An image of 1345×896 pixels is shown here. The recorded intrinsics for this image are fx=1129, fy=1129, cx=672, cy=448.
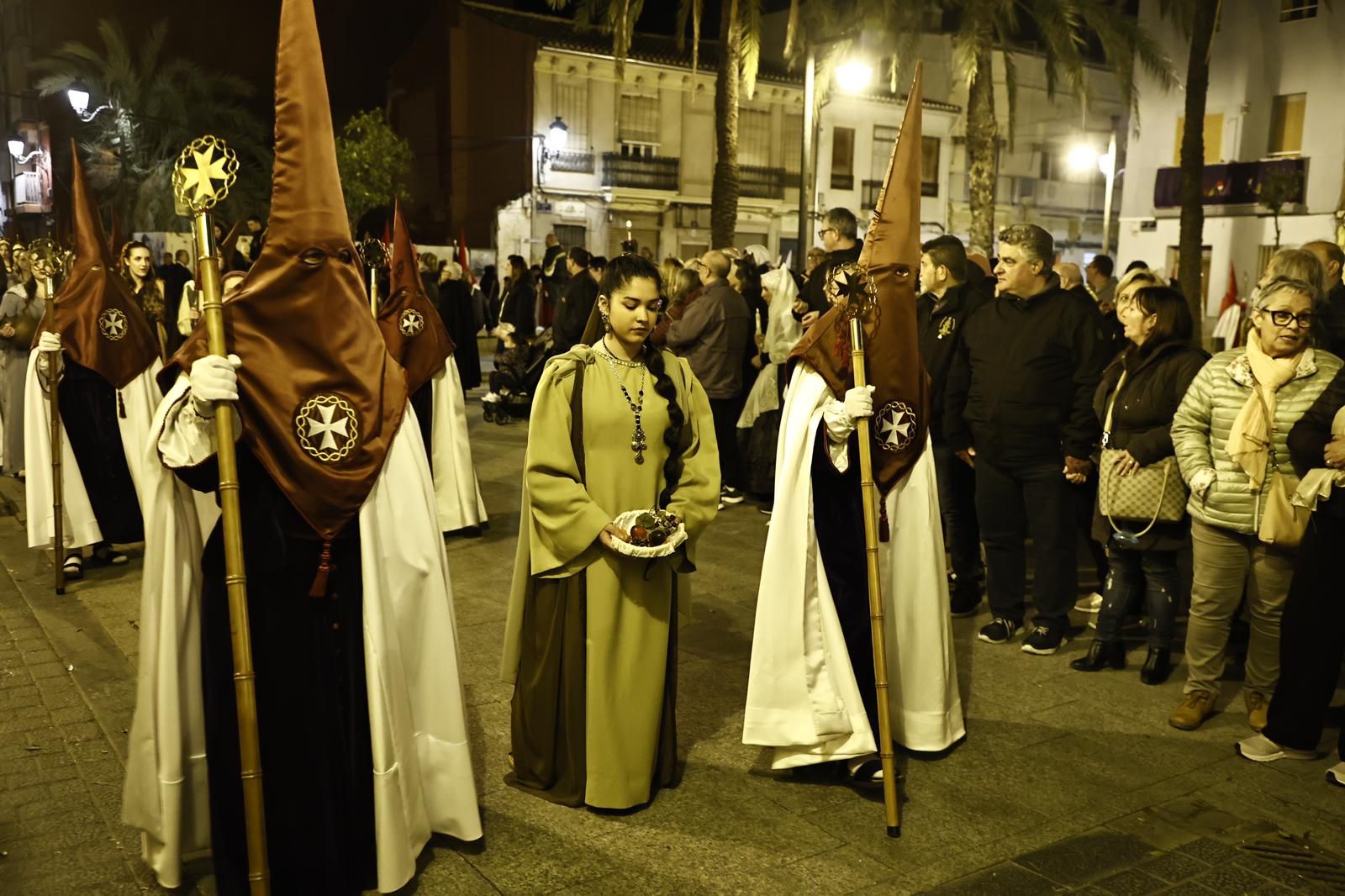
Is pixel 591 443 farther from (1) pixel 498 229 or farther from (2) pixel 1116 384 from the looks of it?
(1) pixel 498 229

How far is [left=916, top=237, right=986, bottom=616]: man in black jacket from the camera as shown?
6992 mm

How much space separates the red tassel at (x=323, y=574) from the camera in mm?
3582

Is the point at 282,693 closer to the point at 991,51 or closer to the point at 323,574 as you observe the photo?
the point at 323,574

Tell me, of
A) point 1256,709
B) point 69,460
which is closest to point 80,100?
point 69,460

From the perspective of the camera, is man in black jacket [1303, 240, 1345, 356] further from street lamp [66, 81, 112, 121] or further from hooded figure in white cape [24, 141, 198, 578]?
street lamp [66, 81, 112, 121]

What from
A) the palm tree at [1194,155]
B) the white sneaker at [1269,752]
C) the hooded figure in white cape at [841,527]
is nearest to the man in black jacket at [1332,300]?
the white sneaker at [1269,752]

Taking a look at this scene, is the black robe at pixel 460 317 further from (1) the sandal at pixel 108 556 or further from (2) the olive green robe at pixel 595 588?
(2) the olive green robe at pixel 595 588

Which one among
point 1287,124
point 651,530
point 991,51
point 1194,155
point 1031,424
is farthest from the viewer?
point 1287,124

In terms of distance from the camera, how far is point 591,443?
4.32m

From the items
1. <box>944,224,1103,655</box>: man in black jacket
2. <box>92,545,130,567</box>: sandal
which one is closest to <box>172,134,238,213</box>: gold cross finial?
<box>944,224,1103,655</box>: man in black jacket

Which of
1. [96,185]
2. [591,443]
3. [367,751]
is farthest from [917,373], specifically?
[96,185]

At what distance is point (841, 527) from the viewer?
15.6ft

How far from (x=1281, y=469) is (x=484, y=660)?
4.04 metres

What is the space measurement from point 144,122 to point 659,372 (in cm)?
2545
